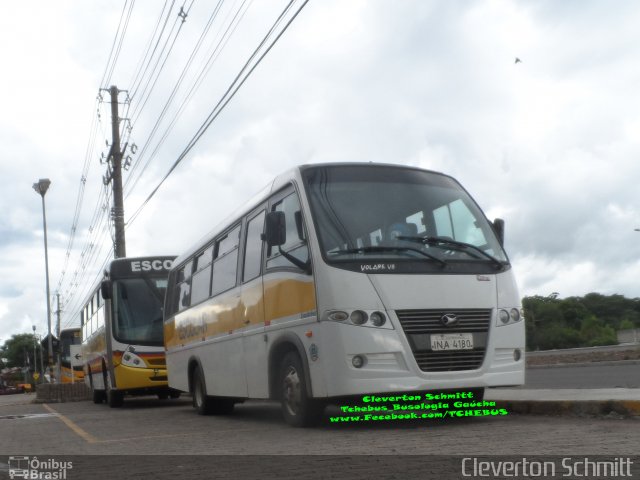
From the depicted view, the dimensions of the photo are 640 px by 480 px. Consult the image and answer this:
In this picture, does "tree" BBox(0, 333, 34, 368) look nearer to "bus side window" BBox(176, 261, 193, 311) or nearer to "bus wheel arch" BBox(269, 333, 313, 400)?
"bus side window" BBox(176, 261, 193, 311)

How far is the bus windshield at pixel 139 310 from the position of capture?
1944cm

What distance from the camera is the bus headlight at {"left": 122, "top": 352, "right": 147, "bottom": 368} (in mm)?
19250

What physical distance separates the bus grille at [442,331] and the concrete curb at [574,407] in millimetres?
1138

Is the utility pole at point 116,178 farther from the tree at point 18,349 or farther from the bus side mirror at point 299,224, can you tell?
the tree at point 18,349

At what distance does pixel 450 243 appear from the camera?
30.6 feet

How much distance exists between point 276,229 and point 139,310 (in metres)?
11.2

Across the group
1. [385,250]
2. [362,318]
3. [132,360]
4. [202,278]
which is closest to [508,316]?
[385,250]

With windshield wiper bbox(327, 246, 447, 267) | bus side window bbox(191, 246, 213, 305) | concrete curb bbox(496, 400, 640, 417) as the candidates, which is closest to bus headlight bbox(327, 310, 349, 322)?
windshield wiper bbox(327, 246, 447, 267)

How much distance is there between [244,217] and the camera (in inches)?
460

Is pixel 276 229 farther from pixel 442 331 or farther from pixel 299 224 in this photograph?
pixel 442 331
